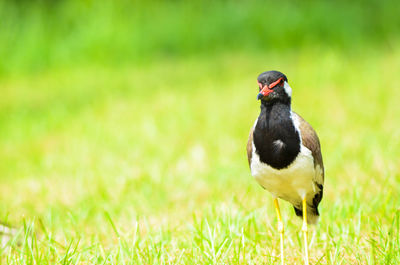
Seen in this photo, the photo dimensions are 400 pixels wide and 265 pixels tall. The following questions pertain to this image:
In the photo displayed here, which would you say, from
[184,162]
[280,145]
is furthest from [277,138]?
[184,162]

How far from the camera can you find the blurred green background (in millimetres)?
2896

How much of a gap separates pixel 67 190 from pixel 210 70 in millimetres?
4057

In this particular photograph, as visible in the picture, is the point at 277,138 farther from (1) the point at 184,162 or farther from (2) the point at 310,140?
(1) the point at 184,162

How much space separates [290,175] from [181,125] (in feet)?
10.7

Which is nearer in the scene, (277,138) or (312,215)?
(277,138)

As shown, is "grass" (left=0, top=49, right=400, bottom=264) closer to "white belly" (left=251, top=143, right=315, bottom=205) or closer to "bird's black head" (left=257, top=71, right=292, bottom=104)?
"white belly" (left=251, top=143, right=315, bottom=205)

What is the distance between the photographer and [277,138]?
96.6 inches

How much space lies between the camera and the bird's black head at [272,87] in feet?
7.90

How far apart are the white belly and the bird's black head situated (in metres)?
0.25

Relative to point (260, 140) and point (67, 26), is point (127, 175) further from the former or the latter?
point (67, 26)

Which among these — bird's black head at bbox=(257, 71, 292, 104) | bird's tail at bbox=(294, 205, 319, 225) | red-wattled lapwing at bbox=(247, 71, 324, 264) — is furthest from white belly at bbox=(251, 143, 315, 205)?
bird's tail at bbox=(294, 205, 319, 225)

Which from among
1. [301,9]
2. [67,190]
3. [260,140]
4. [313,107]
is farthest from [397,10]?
[260,140]

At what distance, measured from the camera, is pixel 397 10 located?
9.91 m

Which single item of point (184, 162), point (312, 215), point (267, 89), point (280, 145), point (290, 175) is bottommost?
point (184, 162)
